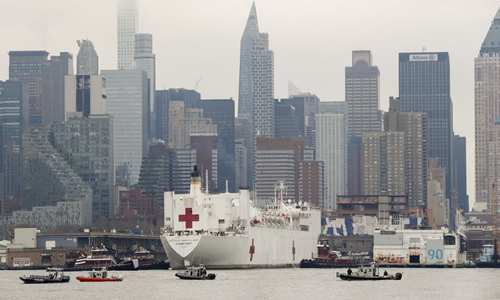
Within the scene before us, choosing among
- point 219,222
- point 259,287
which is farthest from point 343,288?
point 219,222

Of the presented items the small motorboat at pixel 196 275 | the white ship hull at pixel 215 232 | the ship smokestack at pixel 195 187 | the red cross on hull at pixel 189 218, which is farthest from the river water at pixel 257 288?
the ship smokestack at pixel 195 187

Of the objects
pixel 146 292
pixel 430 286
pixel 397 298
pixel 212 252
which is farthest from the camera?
pixel 212 252

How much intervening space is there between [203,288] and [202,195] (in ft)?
144

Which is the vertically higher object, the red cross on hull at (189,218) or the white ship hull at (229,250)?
the red cross on hull at (189,218)

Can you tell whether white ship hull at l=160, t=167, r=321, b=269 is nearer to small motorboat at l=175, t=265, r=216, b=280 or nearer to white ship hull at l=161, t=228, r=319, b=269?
white ship hull at l=161, t=228, r=319, b=269

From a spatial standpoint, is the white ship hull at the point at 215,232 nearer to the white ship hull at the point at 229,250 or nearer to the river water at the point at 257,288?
the white ship hull at the point at 229,250

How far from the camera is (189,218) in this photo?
17088 cm

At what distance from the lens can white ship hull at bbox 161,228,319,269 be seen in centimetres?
16912

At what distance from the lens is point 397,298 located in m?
121

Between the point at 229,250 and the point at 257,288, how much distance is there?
39.0 metres

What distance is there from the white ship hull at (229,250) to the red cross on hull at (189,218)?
228 cm

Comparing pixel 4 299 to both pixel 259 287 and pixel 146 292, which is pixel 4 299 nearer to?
pixel 146 292

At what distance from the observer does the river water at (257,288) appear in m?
124

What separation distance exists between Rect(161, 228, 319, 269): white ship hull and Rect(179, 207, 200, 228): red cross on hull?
228cm
